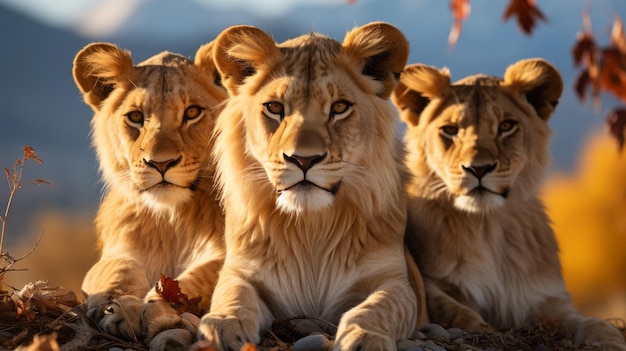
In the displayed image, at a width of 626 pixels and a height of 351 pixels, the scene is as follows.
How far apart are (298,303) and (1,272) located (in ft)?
4.61

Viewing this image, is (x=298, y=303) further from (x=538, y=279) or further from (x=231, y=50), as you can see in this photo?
(x=538, y=279)

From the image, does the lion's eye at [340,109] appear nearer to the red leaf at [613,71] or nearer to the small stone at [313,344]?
the small stone at [313,344]

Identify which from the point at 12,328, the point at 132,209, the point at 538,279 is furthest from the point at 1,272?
the point at 538,279

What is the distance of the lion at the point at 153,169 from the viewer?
4.58 meters

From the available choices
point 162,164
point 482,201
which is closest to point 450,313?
point 482,201

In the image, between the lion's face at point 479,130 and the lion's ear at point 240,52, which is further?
the lion's face at point 479,130

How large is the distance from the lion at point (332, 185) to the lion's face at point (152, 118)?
21cm

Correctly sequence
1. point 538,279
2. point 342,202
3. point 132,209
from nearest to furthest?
point 342,202
point 132,209
point 538,279

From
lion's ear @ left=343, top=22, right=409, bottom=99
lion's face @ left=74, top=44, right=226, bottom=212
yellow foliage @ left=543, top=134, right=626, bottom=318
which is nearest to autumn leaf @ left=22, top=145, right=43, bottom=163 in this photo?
lion's face @ left=74, top=44, right=226, bottom=212

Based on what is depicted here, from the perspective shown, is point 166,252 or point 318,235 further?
point 166,252

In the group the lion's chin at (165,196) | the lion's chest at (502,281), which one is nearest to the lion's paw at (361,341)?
the lion's chin at (165,196)

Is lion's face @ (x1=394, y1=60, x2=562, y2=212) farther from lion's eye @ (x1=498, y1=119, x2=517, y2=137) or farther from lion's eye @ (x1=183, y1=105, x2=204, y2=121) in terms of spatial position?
lion's eye @ (x1=183, y1=105, x2=204, y2=121)

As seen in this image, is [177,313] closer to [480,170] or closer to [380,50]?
[380,50]

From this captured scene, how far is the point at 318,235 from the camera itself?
14.4ft
